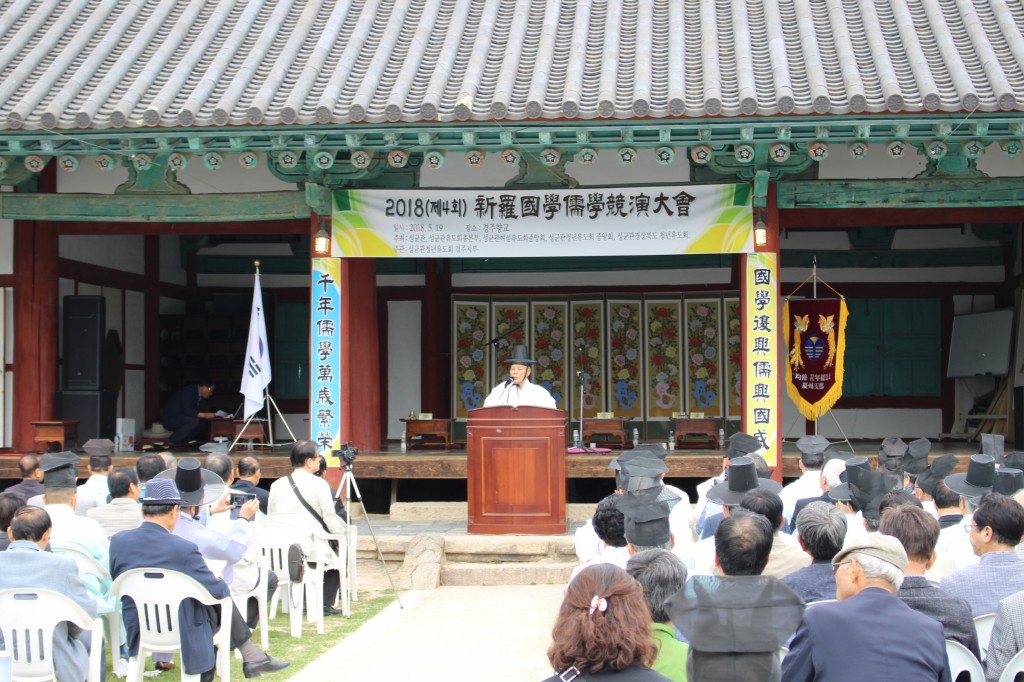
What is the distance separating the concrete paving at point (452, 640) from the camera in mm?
6371

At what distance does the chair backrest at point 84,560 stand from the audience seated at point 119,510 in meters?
0.53

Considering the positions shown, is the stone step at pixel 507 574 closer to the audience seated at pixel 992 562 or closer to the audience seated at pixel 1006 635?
the audience seated at pixel 992 562

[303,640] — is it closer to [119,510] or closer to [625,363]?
[119,510]

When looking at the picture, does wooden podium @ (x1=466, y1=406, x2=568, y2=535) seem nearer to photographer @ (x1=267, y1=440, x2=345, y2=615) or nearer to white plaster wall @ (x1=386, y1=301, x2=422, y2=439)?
photographer @ (x1=267, y1=440, x2=345, y2=615)

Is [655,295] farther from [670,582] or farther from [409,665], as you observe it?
[670,582]

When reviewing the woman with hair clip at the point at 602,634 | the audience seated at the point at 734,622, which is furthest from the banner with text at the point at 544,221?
the woman with hair clip at the point at 602,634

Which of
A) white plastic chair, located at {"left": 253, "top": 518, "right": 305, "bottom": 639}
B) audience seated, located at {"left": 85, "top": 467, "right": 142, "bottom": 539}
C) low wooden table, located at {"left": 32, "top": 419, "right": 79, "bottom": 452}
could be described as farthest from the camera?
low wooden table, located at {"left": 32, "top": 419, "right": 79, "bottom": 452}

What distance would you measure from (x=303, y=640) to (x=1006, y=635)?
442cm

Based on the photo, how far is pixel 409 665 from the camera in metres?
6.54

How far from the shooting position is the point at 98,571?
589cm

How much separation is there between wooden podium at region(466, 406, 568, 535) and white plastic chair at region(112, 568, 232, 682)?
4546 mm

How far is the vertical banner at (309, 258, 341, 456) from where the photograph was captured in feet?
35.9

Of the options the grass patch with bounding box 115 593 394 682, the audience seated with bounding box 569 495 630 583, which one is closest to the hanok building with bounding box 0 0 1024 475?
the grass patch with bounding box 115 593 394 682

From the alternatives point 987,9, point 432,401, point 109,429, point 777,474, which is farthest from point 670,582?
point 432,401
